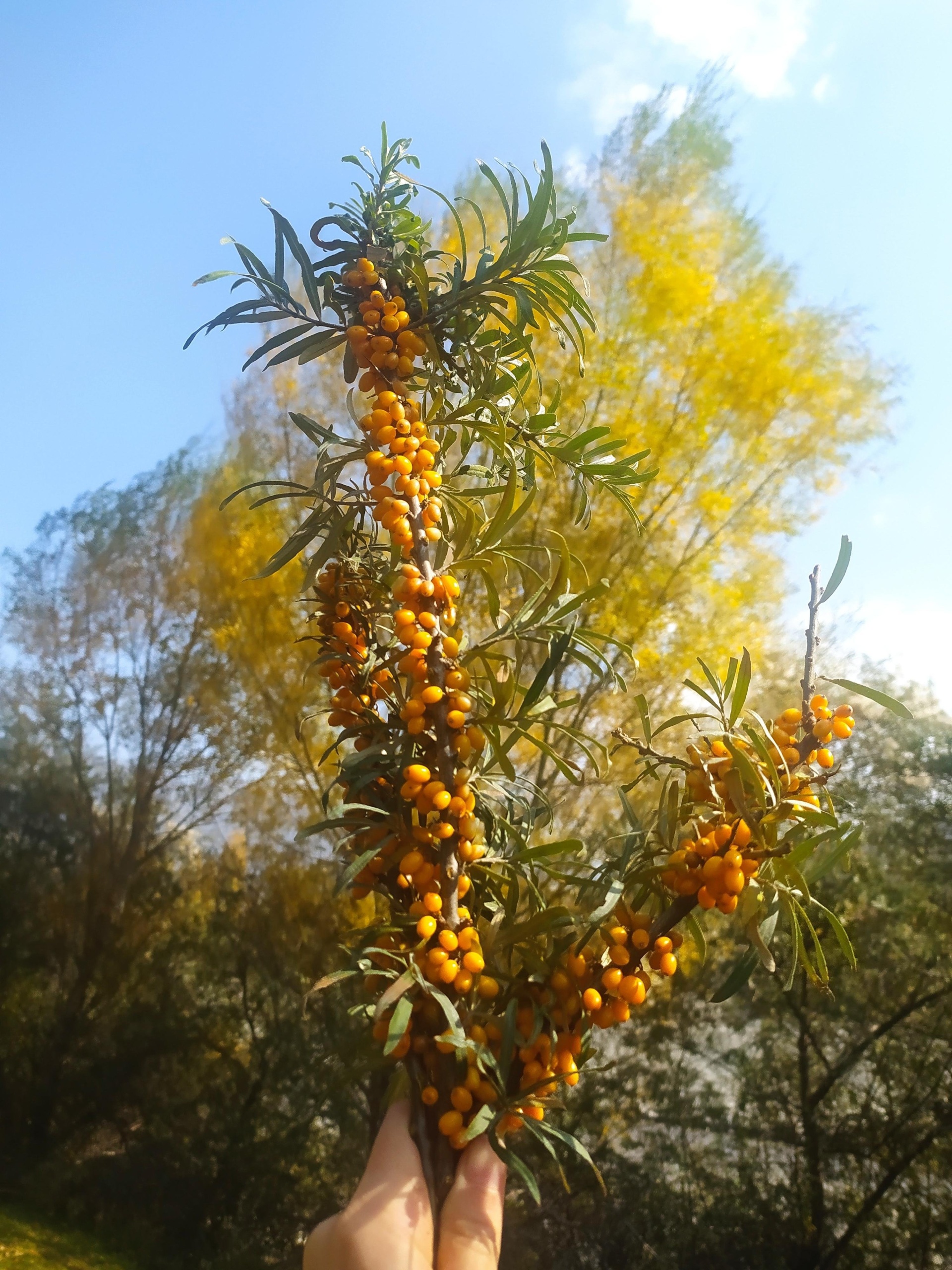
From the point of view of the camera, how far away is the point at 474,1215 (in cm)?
27

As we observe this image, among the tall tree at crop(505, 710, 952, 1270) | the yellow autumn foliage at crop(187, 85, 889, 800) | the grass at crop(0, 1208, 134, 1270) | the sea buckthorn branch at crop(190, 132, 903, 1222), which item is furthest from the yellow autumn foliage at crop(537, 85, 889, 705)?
the grass at crop(0, 1208, 134, 1270)

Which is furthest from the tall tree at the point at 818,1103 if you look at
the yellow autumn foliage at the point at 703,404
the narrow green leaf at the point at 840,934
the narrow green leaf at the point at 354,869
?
the narrow green leaf at the point at 354,869

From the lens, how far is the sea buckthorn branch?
0.28 meters

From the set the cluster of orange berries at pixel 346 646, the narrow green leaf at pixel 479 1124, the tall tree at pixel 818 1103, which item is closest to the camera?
the narrow green leaf at pixel 479 1124

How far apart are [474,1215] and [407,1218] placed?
1.0 inches

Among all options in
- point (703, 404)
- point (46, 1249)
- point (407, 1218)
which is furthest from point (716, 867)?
point (46, 1249)

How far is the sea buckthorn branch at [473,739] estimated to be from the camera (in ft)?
0.92

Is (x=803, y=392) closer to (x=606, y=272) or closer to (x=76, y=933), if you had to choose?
(x=606, y=272)

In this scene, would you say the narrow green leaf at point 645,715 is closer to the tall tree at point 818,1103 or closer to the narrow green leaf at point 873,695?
the narrow green leaf at point 873,695

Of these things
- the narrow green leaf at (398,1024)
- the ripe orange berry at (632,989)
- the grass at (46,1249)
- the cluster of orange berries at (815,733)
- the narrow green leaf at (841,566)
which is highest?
the narrow green leaf at (841,566)

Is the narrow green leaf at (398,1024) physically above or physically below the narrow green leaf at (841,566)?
below

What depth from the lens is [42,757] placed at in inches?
58.7

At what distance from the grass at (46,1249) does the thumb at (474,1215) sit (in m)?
1.08

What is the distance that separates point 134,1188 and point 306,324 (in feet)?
4.61
